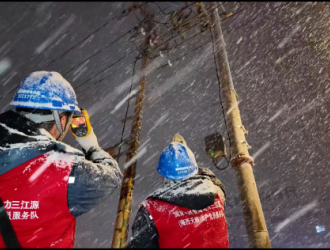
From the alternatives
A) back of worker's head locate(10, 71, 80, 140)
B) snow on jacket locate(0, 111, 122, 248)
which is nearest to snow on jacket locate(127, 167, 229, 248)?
snow on jacket locate(0, 111, 122, 248)

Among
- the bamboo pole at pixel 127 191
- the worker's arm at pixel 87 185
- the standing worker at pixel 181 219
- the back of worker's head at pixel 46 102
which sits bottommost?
the bamboo pole at pixel 127 191

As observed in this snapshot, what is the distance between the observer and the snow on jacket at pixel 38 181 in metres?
1.97

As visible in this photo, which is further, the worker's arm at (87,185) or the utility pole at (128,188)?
the utility pole at (128,188)

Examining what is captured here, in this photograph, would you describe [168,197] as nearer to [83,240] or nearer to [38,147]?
[38,147]

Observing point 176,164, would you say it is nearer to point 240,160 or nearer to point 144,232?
point 144,232

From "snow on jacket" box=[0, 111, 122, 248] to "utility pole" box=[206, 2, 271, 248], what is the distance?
235 centimetres

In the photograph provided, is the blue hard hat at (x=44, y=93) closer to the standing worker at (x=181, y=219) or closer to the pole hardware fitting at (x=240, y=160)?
the standing worker at (x=181, y=219)

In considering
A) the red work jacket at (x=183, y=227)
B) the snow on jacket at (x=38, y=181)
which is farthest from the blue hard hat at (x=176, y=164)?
the snow on jacket at (x=38, y=181)

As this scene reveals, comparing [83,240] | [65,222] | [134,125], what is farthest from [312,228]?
[83,240]

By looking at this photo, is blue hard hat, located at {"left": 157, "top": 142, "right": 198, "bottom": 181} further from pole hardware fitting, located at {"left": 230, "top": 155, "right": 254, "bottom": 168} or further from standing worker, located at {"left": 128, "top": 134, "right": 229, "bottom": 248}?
pole hardware fitting, located at {"left": 230, "top": 155, "right": 254, "bottom": 168}

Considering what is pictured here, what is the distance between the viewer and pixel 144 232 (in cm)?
251

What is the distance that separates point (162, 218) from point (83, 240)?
106 meters

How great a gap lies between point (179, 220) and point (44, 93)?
1.89m

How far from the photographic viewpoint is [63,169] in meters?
2.00
